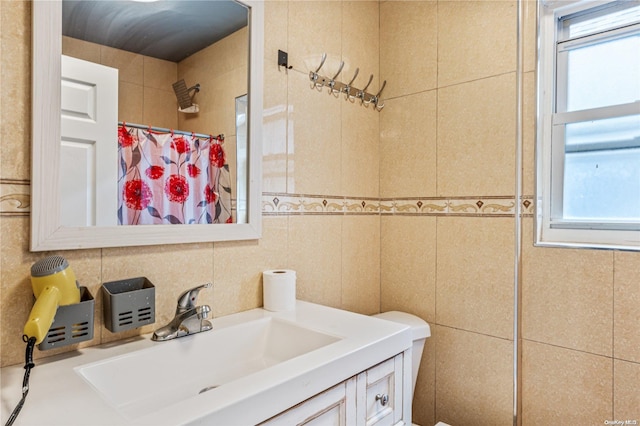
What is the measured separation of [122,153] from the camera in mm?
1014

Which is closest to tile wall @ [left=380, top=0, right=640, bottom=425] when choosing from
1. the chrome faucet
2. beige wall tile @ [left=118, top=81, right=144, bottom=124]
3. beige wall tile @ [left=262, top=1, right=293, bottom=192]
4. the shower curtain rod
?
beige wall tile @ [left=262, top=1, right=293, bottom=192]

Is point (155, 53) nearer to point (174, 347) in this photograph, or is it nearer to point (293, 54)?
point (293, 54)

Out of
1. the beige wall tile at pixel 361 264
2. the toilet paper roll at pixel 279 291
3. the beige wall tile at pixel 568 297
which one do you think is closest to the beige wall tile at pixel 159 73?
the toilet paper roll at pixel 279 291

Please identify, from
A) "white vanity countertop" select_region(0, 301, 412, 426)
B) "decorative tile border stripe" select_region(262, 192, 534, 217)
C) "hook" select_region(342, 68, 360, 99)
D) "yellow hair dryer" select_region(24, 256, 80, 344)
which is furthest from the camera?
"hook" select_region(342, 68, 360, 99)

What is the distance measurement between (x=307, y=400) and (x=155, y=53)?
1021mm

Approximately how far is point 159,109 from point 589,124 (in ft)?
5.14

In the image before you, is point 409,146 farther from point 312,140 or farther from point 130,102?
point 130,102

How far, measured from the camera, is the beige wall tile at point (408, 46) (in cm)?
174

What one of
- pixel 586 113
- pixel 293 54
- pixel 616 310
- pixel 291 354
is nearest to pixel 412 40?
pixel 293 54

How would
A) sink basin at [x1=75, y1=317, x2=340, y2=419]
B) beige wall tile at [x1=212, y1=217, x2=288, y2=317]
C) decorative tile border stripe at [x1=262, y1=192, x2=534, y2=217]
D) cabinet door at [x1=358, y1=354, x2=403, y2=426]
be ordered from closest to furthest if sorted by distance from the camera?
sink basin at [x1=75, y1=317, x2=340, y2=419], cabinet door at [x1=358, y1=354, x2=403, y2=426], beige wall tile at [x1=212, y1=217, x2=288, y2=317], decorative tile border stripe at [x1=262, y1=192, x2=534, y2=217]

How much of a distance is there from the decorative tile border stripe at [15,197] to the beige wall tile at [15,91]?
0.05 feet

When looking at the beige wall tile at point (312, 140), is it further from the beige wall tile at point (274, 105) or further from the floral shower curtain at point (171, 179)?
the floral shower curtain at point (171, 179)

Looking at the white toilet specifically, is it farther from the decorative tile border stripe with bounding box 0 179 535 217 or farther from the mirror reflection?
the mirror reflection

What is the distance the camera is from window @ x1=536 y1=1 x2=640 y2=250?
4.48 ft
